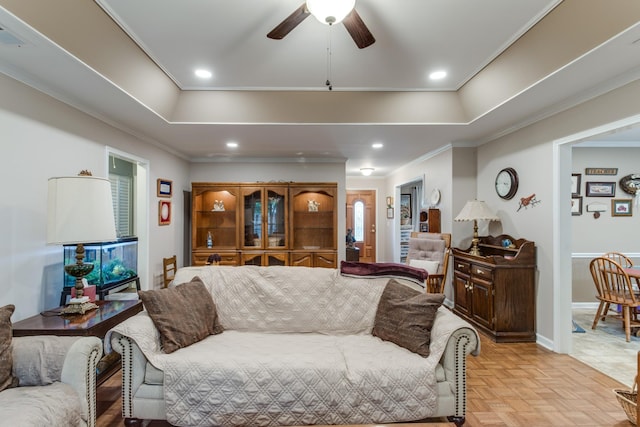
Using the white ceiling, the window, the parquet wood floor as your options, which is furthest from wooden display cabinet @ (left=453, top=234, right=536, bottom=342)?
the window

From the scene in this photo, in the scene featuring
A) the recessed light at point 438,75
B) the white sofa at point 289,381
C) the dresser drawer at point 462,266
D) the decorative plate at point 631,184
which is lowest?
the white sofa at point 289,381

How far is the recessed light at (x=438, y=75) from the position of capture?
9.80 ft

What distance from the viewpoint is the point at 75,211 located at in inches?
80.6

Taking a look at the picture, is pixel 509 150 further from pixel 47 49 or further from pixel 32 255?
pixel 32 255

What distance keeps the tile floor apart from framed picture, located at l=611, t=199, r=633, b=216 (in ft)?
5.23

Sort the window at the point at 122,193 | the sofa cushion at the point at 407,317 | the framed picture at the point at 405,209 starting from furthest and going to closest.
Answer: the framed picture at the point at 405,209 < the window at the point at 122,193 < the sofa cushion at the point at 407,317

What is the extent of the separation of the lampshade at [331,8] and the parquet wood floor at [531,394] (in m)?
2.44

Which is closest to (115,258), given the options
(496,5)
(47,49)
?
(47,49)

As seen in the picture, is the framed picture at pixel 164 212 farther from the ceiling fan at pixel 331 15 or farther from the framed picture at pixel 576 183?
the framed picture at pixel 576 183

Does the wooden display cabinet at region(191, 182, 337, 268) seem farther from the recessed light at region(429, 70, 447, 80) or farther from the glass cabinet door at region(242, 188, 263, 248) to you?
the recessed light at region(429, 70, 447, 80)

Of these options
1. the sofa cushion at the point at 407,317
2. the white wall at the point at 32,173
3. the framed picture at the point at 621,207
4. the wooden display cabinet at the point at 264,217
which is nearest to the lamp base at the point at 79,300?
the white wall at the point at 32,173

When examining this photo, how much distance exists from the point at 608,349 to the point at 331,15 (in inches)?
160

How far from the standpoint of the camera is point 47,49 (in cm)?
191

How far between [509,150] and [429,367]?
3.03 meters
